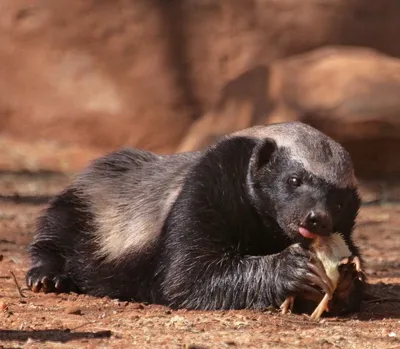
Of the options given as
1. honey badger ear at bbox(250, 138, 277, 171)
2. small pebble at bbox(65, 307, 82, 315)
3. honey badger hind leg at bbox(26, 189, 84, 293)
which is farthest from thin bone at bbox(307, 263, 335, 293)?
honey badger hind leg at bbox(26, 189, 84, 293)

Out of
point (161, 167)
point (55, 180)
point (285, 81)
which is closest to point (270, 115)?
point (285, 81)

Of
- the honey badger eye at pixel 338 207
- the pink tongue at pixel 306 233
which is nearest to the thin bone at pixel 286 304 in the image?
the pink tongue at pixel 306 233

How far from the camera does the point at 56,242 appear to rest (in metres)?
6.32

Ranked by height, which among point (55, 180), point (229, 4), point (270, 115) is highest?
point (229, 4)

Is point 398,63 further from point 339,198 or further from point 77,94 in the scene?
point 339,198

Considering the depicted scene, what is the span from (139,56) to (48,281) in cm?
734

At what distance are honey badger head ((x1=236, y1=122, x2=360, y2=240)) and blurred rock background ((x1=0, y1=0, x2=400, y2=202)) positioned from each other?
7.38m

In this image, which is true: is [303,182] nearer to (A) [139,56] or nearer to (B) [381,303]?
(B) [381,303]

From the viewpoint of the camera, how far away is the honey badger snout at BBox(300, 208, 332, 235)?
4871 millimetres

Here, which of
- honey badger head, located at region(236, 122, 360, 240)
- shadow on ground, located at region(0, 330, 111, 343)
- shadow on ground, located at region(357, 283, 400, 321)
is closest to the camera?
shadow on ground, located at region(0, 330, 111, 343)

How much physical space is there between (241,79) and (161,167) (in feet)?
21.3

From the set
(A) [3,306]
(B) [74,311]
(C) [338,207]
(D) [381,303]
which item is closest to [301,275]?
(C) [338,207]

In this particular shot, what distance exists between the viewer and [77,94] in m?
13.0

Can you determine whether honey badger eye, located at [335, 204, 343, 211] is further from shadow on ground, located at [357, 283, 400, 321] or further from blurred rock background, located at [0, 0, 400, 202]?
blurred rock background, located at [0, 0, 400, 202]
